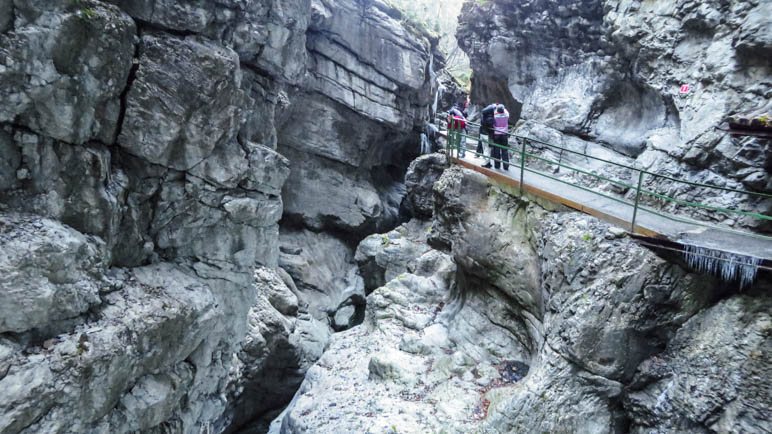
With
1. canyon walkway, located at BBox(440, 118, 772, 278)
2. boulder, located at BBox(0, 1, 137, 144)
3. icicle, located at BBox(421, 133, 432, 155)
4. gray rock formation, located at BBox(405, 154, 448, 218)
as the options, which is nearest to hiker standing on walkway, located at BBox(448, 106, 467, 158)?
canyon walkway, located at BBox(440, 118, 772, 278)

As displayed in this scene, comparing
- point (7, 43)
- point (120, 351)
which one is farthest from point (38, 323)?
point (7, 43)

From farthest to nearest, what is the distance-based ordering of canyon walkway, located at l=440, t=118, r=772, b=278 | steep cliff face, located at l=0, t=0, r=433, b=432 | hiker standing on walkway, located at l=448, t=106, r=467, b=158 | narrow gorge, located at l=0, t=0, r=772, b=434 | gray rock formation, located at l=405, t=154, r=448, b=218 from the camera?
gray rock formation, located at l=405, t=154, r=448, b=218 < hiker standing on walkway, located at l=448, t=106, r=467, b=158 < canyon walkway, located at l=440, t=118, r=772, b=278 < narrow gorge, located at l=0, t=0, r=772, b=434 < steep cliff face, located at l=0, t=0, r=433, b=432

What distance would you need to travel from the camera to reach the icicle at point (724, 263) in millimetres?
8008

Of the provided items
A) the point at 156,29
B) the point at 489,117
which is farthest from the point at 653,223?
the point at 156,29

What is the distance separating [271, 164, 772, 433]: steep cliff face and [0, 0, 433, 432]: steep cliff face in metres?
4.29

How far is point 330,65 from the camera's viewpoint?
2527cm

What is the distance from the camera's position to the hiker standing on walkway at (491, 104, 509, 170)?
44.4 feet

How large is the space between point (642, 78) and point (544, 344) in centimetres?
1191

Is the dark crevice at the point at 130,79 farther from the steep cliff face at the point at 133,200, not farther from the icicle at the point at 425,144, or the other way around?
the icicle at the point at 425,144

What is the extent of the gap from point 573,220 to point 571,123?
11.3m

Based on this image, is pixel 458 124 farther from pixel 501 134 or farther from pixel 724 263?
pixel 724 263

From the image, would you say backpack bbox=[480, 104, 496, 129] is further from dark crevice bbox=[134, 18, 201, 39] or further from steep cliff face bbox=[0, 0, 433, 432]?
dark crevice bbox=[134, 18, 201, 39]

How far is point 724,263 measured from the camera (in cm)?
824

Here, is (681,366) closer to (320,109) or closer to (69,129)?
(69,129)
